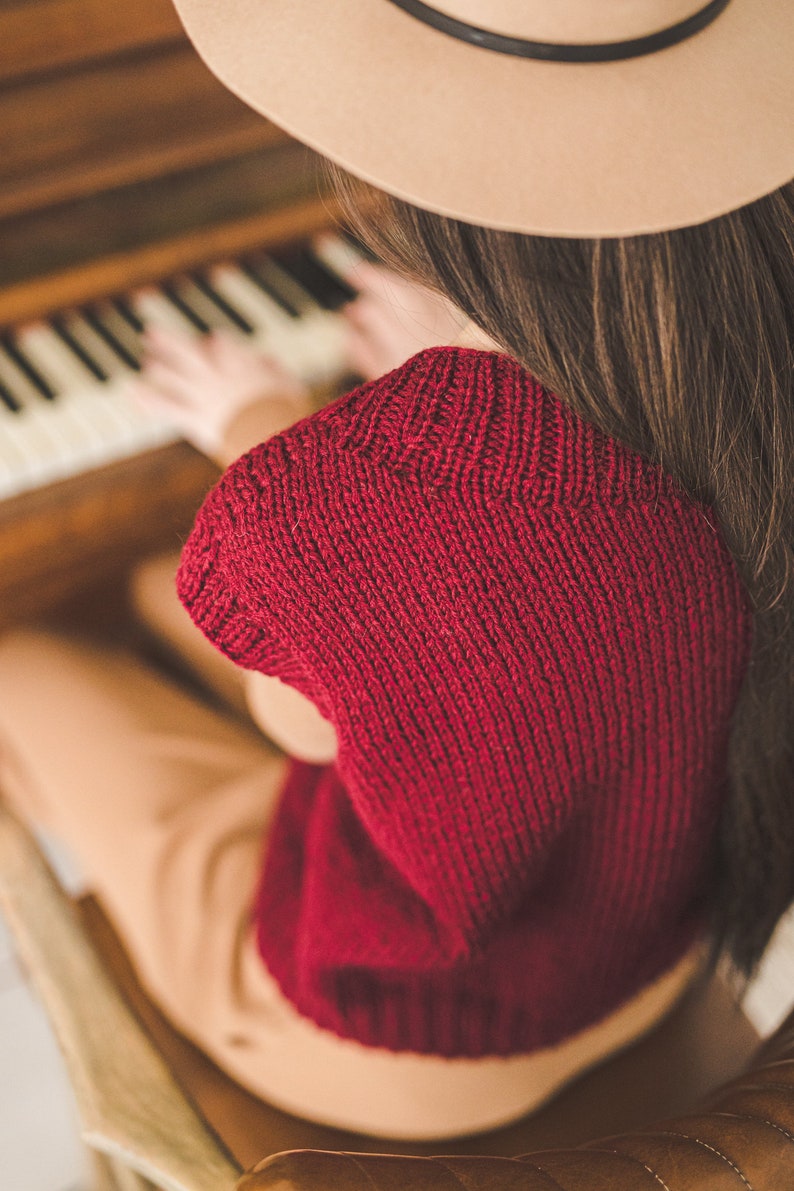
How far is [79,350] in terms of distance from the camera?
1317mm

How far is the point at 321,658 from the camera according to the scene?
0.61 meters

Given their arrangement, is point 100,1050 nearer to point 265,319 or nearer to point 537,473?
point 537,473

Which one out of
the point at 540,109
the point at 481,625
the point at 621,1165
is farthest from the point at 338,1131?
the point at 540,109

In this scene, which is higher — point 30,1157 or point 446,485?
point 446,485

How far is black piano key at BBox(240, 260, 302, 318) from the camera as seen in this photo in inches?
55.5

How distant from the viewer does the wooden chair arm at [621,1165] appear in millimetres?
564

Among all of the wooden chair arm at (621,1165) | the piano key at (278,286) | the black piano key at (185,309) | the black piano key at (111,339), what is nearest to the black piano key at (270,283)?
the piano key at (278,286)

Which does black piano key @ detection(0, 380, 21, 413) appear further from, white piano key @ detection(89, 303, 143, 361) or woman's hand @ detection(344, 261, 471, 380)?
woman's hand @ detection(344, 261, 471, 380)

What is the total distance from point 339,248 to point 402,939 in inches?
40.5

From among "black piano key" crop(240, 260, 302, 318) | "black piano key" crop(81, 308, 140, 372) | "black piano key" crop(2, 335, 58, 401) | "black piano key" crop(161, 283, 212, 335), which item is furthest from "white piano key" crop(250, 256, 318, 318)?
"black piano key" crop(2, 335, 58, 401)

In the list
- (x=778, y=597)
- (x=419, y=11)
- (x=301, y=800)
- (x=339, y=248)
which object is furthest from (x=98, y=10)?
(x=778, y=597)

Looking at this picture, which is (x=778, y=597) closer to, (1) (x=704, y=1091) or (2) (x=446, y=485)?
(2) (x=446, y=485)

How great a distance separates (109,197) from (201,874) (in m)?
0.86

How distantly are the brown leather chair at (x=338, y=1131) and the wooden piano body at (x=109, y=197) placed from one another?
1.40 ft
